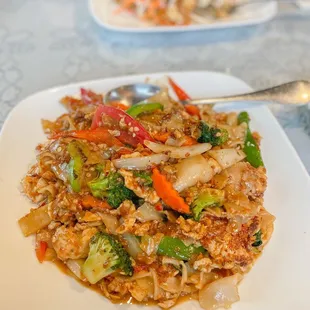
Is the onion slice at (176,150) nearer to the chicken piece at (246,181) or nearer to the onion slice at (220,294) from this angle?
the chicken piece at (246,181)

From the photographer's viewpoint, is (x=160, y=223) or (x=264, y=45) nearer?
(x=160, y=223)

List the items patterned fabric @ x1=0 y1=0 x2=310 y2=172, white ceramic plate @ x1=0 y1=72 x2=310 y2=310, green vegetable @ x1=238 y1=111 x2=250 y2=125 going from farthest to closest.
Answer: patterned fabric @ x1=0 y1=0 x2=310 y2=172 < green vegetable @ x1=238 y1=111 x2=250 y2=125 < white ceramic plate @ x1=0 y1=72 x2=310 y2=310

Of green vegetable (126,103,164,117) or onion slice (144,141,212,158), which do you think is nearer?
onion slice (144,141,212,158)

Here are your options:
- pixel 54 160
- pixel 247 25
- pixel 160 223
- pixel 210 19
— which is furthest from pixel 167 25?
pixel 160 223

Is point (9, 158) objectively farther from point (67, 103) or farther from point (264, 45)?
point (264, 45)

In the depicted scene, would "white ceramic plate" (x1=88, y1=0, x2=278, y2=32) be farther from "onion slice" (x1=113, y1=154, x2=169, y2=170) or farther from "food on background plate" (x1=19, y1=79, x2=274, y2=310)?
"onion slice" (x1=113, y1=154, x2=169, y2=170)

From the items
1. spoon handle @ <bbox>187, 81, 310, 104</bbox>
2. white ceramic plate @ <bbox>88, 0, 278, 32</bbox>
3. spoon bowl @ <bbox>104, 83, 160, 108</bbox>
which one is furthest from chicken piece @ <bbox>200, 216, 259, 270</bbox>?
white ceramic plate @ <bbox>88, 0, 278, 32</bbox>
